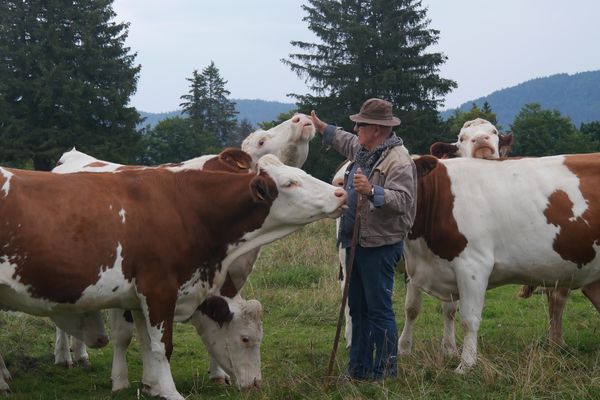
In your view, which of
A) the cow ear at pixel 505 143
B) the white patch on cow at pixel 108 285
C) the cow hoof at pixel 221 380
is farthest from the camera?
the cow ear at pixel 505 143

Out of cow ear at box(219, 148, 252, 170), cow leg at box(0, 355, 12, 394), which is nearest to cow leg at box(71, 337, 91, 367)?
cow leg at box(0, 355, 12, 394)

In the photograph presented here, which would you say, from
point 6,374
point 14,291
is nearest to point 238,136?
point 6,374

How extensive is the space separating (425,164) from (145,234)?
8.45 ft

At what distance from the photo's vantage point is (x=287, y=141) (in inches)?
321

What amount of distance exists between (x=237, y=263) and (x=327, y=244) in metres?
7.00

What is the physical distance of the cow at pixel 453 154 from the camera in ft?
24.4

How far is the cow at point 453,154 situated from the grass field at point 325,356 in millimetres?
173

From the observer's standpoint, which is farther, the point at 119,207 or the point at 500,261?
the point at 500,261

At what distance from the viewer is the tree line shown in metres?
40.8

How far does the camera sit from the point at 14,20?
142 feet

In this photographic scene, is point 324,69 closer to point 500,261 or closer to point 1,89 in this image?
point 1,89

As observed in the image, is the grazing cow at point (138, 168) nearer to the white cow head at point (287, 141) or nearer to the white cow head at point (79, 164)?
the white cow head at point (79, 164)

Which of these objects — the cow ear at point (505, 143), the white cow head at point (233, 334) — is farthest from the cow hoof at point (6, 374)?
the cow ear at point (505, 143)

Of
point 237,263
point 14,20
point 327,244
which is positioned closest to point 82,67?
point 14,20
